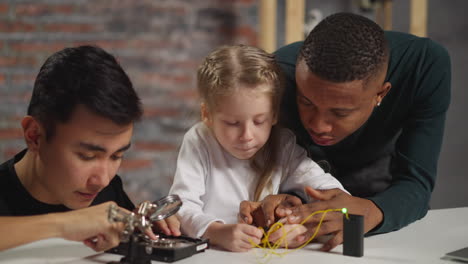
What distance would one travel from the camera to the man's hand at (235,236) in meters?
1.00

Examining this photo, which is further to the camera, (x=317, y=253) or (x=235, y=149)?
(x=235, y=149)

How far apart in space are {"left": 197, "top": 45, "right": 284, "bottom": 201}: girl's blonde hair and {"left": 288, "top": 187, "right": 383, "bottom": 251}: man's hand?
21 cm

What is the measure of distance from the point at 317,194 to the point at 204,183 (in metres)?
0.31

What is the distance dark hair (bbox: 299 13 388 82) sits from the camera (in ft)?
3.71

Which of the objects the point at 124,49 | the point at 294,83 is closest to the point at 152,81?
the point at 124,49

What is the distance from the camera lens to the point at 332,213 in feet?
3.55

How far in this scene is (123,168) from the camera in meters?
2.73

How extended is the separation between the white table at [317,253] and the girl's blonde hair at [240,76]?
1.06ft

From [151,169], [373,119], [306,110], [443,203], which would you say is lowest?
[443,203]

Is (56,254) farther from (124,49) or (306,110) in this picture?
(124,49)

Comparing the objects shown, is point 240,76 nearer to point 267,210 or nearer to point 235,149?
point 235,149

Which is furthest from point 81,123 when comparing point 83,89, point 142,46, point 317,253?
point 142,46

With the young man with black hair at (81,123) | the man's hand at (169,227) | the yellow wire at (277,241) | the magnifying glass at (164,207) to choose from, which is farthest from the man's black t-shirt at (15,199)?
the yellow wire at (277,241)

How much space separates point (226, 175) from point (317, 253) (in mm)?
370
